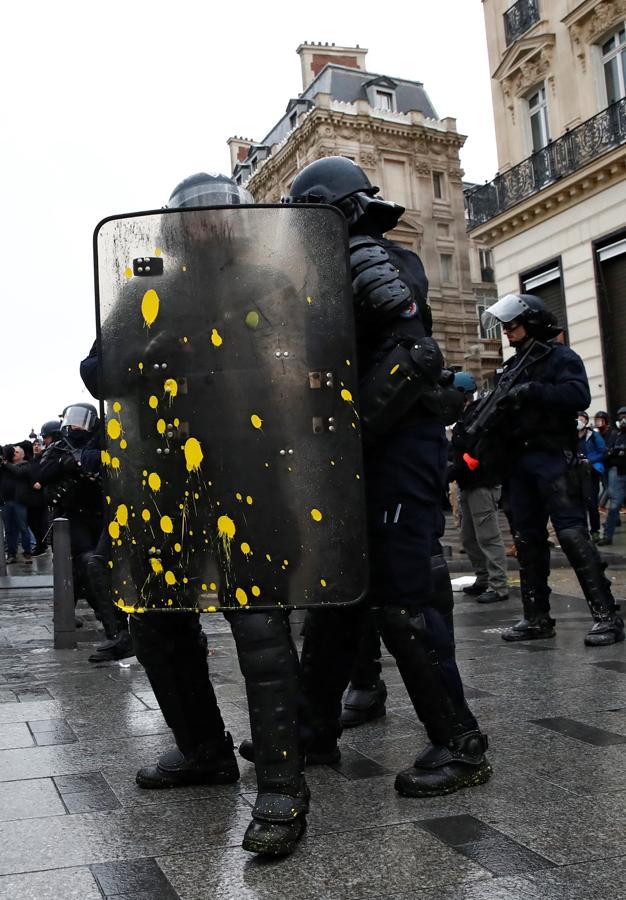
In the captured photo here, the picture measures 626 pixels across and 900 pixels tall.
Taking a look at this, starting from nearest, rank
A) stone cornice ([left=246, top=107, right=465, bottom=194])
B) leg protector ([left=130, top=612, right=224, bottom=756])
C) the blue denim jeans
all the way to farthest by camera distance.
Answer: leg protector ([left=130, top=612, right=224, bottom=756]) < the blue denim jeans < stone cornice ([left=246, top=107, right=465, bottom=194])

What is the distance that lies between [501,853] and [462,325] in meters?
44.4

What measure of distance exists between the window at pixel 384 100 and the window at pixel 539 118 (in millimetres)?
25173

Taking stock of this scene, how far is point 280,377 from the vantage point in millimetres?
2768

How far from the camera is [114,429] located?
2.93 m

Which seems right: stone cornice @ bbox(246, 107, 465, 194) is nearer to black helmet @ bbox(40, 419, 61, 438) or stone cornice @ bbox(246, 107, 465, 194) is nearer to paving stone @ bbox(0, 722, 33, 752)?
black helmet @ bbox(40, 419, 61, 438)

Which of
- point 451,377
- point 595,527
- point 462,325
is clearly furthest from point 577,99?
point 462,325

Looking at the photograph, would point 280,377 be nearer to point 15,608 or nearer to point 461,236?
point 15,608

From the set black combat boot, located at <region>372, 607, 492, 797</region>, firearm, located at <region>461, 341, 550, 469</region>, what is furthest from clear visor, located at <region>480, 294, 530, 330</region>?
black combat boot, located at <region>372, 607, 492, 797</region>

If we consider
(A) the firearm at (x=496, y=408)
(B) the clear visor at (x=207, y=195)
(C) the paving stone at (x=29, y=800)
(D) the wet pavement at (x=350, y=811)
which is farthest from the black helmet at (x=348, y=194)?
(A) the firearm at (x=496, y=408)

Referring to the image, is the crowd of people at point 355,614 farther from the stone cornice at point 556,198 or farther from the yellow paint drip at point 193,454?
the stone cornice at point 556,198

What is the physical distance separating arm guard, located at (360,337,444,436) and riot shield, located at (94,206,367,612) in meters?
0.17

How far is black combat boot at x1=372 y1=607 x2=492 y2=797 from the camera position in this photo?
10.0ft

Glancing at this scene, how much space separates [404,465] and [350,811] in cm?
99

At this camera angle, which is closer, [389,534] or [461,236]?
[389,534]
